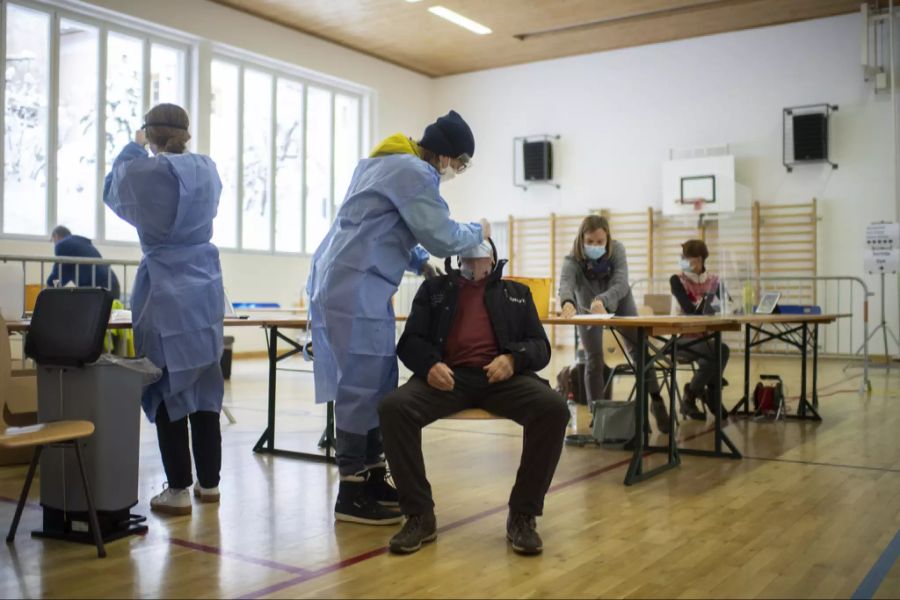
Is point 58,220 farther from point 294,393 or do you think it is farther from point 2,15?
point 294,393

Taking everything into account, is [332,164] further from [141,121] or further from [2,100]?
[2,100]

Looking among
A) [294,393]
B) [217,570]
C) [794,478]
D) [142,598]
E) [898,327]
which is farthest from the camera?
[898,327]

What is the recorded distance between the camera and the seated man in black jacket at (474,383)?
2467mm

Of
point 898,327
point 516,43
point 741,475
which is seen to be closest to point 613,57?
point 516,43

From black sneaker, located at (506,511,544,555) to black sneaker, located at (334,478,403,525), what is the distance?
1.34 ft

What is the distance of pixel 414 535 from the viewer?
2.43 metres

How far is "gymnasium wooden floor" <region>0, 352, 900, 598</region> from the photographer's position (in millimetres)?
2109

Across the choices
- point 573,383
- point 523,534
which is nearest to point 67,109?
point 573,383

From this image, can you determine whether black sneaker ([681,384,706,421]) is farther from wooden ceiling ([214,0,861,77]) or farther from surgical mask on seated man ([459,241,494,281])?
wooden ceiling ([214,0,861,77])

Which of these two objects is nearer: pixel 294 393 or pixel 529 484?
pixel 529 484

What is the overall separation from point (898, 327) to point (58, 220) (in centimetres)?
882

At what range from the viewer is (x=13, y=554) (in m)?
2.37

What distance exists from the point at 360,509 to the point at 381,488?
0.41 ft

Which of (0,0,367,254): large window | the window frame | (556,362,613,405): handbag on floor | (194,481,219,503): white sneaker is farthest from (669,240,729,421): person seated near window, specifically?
the window frame
